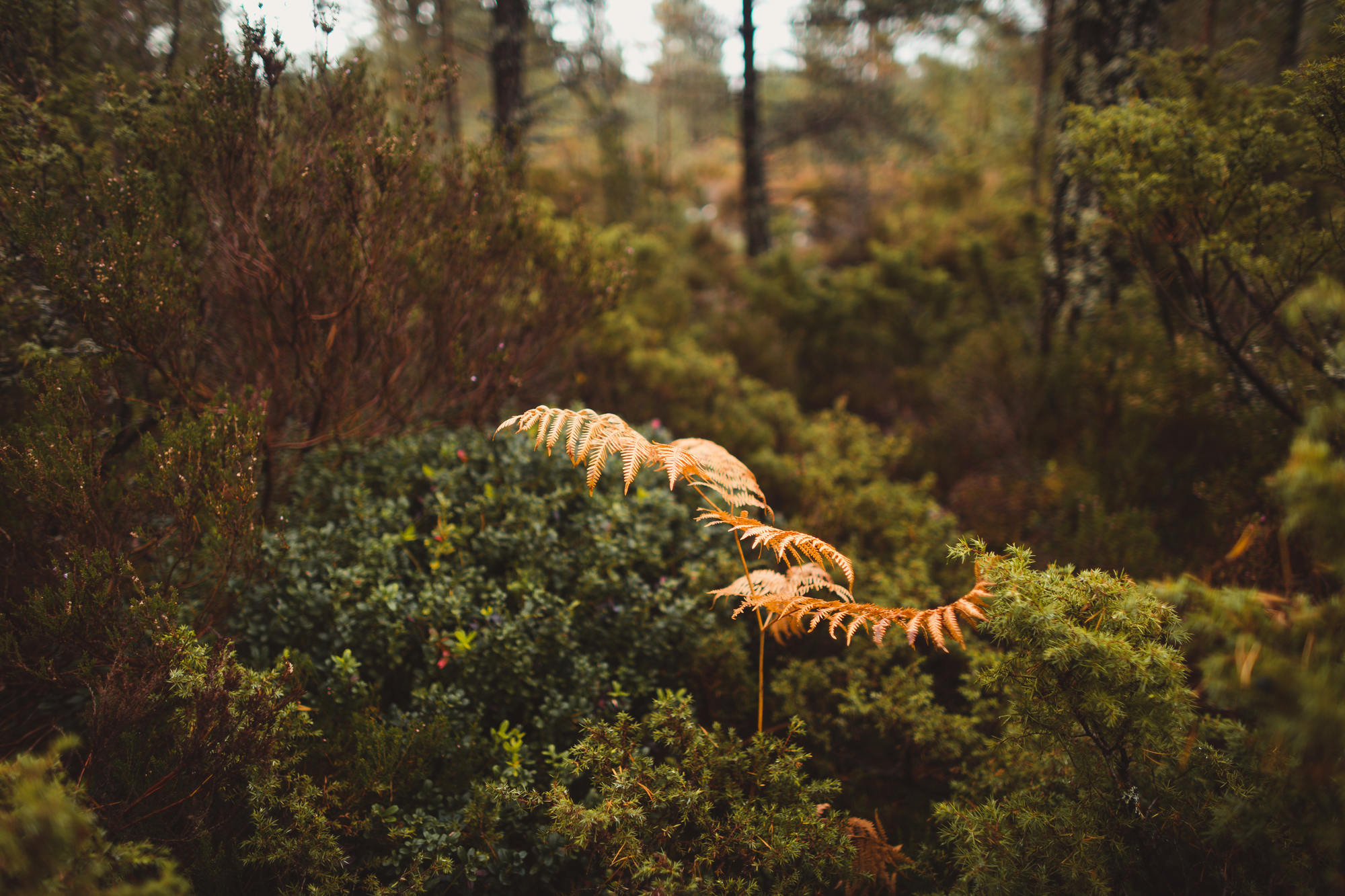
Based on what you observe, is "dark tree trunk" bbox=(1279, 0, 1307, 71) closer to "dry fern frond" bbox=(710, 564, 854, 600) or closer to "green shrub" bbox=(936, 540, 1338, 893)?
"green shrub" bbox=(936, 540, 1338, 893)

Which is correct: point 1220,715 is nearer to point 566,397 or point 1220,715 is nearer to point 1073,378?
point 1073,378

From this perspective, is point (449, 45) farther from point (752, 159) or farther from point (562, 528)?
point (562, 528)

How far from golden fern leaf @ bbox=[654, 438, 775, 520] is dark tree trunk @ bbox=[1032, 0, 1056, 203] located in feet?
23.7

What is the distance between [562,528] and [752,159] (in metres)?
6.82

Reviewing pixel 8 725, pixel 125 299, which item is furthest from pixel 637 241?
pixel 8 725

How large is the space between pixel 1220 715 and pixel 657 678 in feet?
7.19

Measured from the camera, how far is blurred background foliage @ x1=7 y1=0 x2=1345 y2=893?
1.78m

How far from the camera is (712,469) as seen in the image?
2.83 metres

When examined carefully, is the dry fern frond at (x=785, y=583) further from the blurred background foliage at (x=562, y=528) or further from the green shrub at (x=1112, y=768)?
the green shrub at (x=1112, y=768)

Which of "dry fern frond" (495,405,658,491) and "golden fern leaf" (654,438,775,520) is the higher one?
"dry fern frond" (495,405,658,491)

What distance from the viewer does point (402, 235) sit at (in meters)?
3.15

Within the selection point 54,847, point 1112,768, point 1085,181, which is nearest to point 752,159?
point 1085,181

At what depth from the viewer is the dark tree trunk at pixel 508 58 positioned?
5.67 m

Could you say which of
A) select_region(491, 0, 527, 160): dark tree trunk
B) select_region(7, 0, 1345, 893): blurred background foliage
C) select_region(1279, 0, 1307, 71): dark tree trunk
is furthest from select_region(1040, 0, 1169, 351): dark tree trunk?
select_region(491, 0, 527, 160): dark tree trunk
